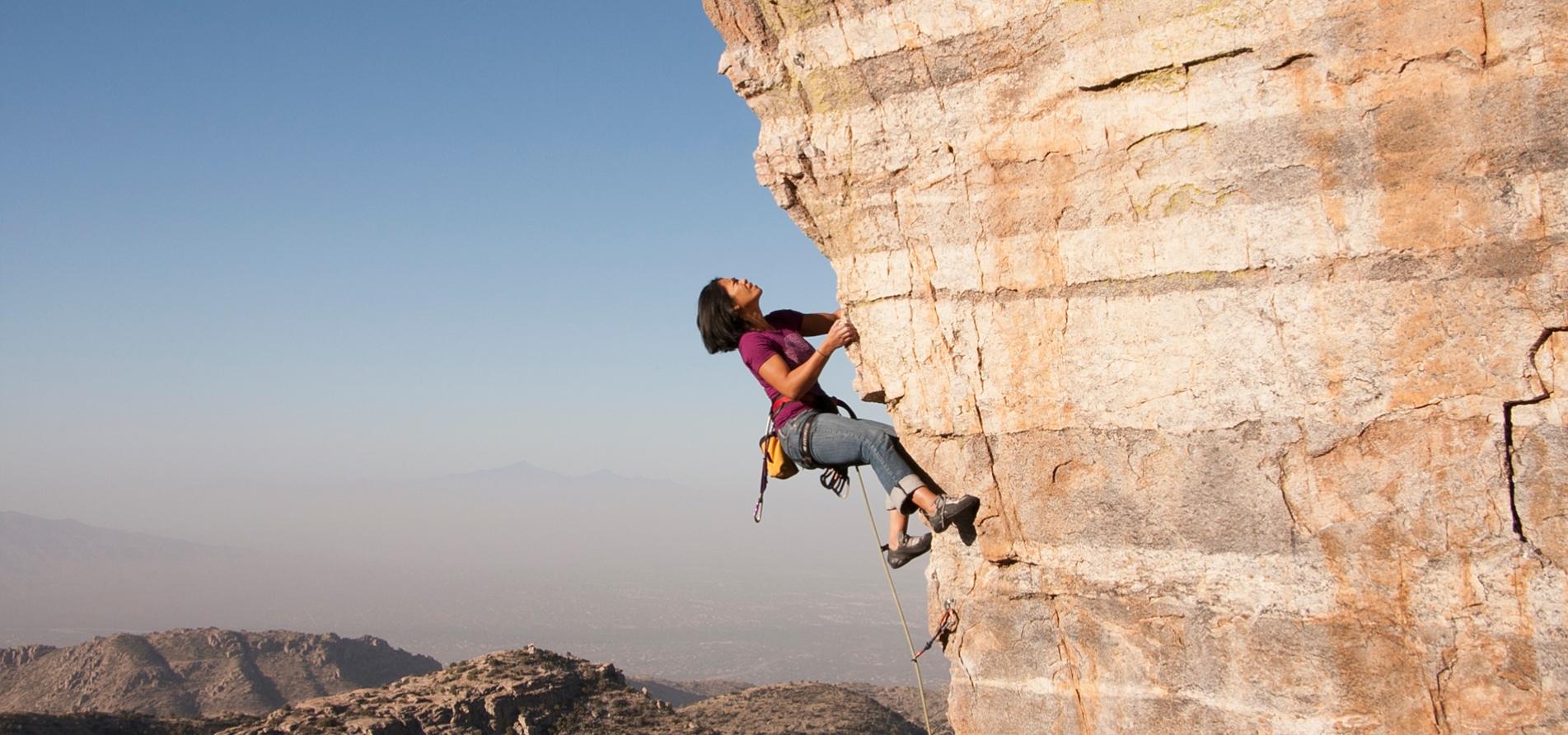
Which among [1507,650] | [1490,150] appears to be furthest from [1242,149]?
[1507,650]

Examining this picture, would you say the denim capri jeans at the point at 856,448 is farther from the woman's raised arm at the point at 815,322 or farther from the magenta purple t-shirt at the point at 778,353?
the woman's raised arm at the point at 815,322

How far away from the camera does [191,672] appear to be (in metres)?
49.1

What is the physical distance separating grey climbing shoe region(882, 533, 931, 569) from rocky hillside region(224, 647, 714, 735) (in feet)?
68.7

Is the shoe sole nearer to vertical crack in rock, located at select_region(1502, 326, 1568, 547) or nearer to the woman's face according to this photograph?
the woman's face

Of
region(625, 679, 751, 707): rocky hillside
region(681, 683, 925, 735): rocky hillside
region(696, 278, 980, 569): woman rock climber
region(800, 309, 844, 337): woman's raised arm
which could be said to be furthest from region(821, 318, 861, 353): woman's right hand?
region(625, 679, 751, 707): rocky hillside

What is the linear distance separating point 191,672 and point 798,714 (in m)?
33.3

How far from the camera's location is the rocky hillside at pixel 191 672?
45.7 metres

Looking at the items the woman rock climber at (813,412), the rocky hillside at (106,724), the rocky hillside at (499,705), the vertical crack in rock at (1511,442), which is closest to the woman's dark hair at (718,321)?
the woman rock climber at (813,412)

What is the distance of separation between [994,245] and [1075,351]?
2.21 ft

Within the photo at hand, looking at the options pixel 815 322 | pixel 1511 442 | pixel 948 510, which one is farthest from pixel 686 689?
pixel 1511 442

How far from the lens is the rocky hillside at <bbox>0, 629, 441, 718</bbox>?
45.7 m

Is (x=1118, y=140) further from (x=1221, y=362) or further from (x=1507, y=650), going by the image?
(x=1507, y=650)

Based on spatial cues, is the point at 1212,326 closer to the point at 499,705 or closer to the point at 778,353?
the point at 778,353

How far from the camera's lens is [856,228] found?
5625 millimetres
